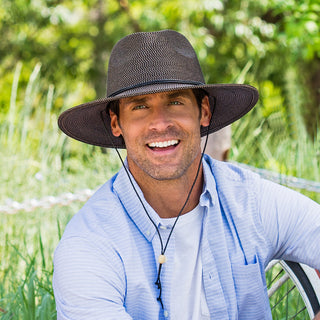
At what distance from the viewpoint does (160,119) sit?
189cm

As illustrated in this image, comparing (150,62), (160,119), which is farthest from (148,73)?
(160,119)

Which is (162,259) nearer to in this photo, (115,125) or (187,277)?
(187,277)

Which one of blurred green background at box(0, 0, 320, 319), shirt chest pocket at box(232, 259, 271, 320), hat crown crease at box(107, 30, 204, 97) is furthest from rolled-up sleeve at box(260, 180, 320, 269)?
blurred green background at box(0, 0, 320, 319)

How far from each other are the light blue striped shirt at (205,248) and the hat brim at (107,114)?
9.4 inches

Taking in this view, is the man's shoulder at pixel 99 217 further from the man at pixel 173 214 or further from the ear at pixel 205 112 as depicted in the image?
the ear at pixel 205 112

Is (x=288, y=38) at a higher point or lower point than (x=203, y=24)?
lower

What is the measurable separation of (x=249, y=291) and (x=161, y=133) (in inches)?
24.5

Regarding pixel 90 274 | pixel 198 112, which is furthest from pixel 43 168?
pixel 90 274

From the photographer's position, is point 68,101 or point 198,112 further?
point 68,101

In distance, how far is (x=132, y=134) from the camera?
1.94 metres

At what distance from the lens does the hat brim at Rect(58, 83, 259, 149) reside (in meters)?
1.96

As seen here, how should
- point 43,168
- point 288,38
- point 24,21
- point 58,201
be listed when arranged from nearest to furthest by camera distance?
point 58,201, point 43,168, point 288,38, point 24,21

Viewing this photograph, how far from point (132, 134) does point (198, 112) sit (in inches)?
11.1

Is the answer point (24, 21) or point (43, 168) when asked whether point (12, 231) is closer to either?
point (43, 168)
